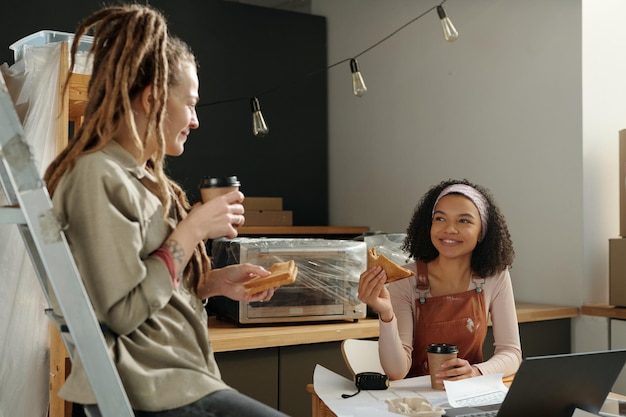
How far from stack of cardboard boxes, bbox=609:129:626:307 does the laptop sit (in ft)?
6.02

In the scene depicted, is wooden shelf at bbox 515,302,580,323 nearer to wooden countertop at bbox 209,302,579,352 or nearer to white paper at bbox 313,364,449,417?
wooden countertop at bbox 209,302,579,352

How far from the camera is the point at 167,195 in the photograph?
1261 millimetres

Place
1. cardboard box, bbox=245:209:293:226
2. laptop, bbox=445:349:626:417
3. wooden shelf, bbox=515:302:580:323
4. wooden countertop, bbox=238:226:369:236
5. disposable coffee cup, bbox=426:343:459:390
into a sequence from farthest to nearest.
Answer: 1. cardboard box, bbox=245:209:293:226
2. wooden countertop, bbox=238:226:369:236
3. wooden shelf, bbox=515:302:580:323
4. disposable coffee cup, bbox=426:343:459:390
5. laptop, bbox=445:349:626:417

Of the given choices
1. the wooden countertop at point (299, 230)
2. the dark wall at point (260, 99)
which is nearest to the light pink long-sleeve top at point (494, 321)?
the wooden countertop at point (299, 230)

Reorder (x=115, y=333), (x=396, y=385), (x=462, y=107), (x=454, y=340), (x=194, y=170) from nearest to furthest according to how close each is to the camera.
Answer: (x=115, y=333) < (x=396, y=385) < (x=454, y=340) < (x=462, y=107) < (x=194, y=170)

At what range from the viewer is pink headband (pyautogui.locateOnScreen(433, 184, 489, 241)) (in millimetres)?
2295

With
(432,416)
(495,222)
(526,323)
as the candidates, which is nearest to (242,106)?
(526,323)

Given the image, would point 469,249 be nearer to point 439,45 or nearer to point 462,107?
point 462,107

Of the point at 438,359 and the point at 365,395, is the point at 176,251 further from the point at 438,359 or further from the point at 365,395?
the point at 438,359

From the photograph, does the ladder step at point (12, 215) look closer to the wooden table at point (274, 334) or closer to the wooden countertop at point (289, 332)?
the wooden table at point (274, 334)

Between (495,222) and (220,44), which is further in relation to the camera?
(220,44)

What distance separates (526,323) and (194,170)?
2446mm

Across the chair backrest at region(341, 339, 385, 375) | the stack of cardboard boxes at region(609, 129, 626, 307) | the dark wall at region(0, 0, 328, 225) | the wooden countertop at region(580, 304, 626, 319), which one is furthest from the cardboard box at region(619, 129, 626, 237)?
the dark wall at region(0, 0, 328, 225)

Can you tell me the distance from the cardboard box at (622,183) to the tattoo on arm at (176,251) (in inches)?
105
